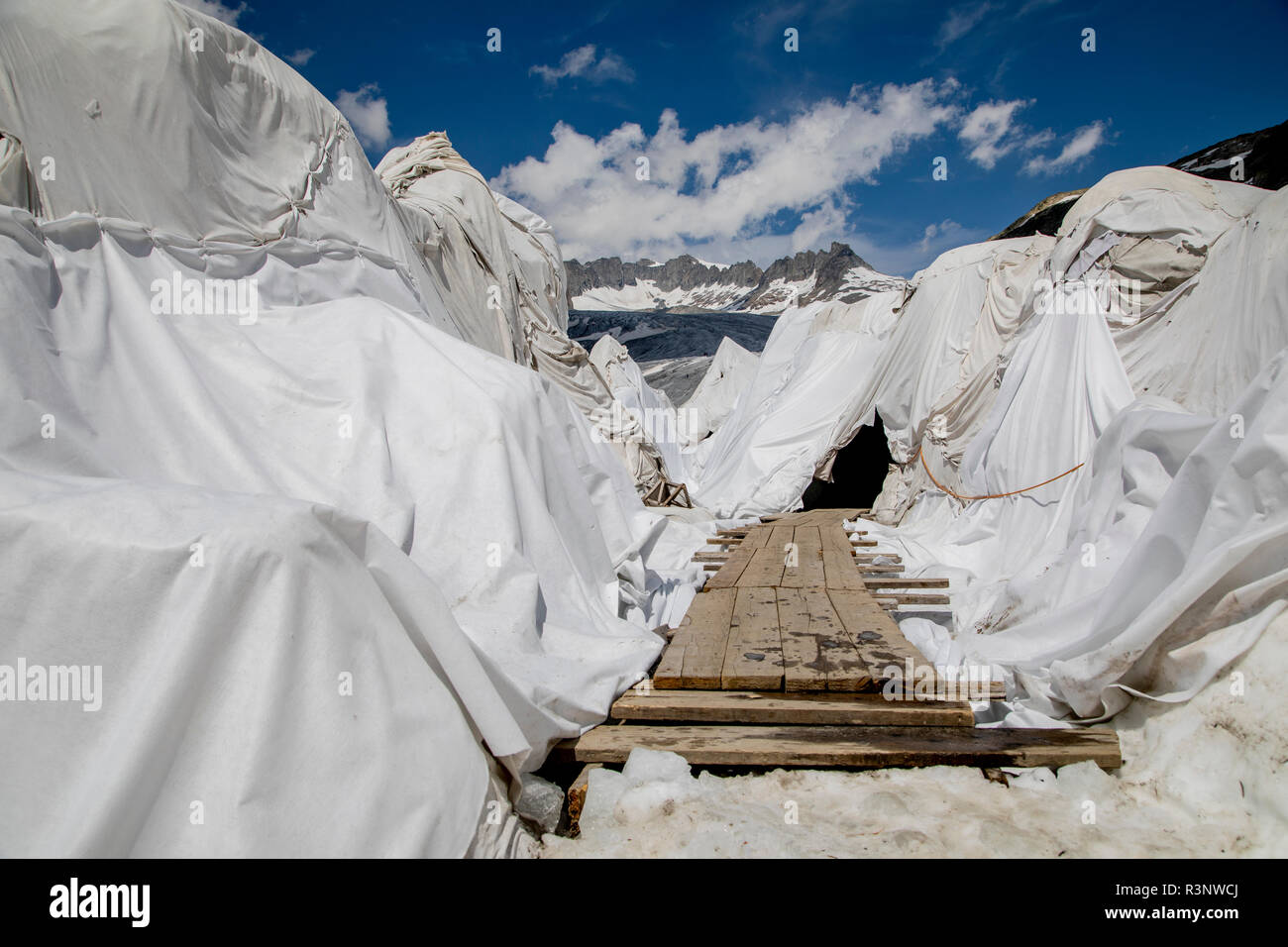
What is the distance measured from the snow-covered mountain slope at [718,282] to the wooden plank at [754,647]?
1216 inches

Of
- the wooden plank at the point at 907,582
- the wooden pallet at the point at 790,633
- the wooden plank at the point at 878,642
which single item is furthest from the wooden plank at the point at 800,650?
the wooden plank at the point at 907,582

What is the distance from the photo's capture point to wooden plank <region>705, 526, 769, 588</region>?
4.46m

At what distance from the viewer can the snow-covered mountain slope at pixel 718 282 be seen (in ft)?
123

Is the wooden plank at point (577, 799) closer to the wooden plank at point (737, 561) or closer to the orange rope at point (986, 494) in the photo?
the wooden plank at point (737, 561)

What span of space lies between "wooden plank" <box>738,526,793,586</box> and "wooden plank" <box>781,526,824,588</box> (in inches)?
2.4

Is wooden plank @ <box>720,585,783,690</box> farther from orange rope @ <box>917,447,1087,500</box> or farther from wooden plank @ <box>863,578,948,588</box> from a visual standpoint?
orange rope @ <box>917,447,1087,500</box>

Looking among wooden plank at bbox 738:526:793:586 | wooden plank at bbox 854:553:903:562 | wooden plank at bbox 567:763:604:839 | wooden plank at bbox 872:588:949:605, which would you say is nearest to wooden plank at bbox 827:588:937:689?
wooden plank at bbox 738:526:793:586

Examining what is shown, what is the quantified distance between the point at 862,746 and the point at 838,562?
315 cm

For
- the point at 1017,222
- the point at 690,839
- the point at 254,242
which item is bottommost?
the point at 690,839
